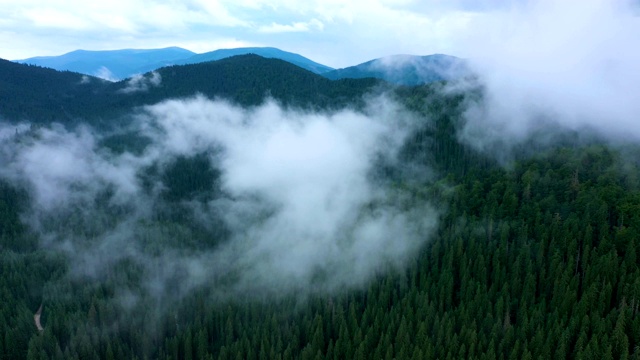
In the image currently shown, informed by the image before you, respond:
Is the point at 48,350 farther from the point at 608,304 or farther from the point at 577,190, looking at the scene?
the point at 577,190

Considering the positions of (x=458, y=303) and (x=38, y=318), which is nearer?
(x=458, y=303)

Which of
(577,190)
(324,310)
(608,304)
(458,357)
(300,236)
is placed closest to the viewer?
(458,357)

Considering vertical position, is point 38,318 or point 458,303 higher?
point 458,303

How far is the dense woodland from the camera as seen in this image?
3959 inches

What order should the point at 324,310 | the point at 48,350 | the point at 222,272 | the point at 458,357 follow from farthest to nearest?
the point at 222,272 → the point at 324,310 → the point at 48,350 → the point at 458,357

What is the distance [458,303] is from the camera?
122 metres

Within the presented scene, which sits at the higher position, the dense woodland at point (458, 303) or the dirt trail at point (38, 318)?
the dense woodland at point (458, 303)

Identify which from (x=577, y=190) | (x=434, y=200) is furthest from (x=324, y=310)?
(x=577, y=190)

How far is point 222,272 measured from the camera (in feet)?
555

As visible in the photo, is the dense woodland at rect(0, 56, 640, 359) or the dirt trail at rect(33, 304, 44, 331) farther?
the dirt trail at rect(33, 304, 44, 331)

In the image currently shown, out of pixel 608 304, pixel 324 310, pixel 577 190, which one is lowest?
pixel 324 310

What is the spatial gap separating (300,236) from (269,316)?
73636 mm

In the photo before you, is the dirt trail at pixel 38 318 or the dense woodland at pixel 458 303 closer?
the dense woodland at pixel 458 303

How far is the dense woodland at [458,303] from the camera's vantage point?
100562mm
